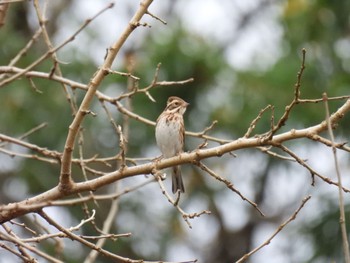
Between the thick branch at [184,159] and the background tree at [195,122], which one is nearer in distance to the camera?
the thick branch at [184,159]

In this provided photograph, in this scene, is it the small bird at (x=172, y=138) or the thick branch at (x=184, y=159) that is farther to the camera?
the small bird at (x=172, y=138)

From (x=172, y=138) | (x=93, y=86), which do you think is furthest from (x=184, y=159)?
(x=172, y=138)

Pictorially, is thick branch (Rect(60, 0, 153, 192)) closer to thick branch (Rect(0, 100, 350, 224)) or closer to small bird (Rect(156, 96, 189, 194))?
thick branch (Rect(0, 100, 350, 224))

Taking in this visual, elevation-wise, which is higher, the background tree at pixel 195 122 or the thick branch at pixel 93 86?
the background tree at pixel 195 122

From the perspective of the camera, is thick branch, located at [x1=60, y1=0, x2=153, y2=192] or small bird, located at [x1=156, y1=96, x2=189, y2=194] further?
small bird, located at [x1=156, y1=96, x2=189, y2=194]

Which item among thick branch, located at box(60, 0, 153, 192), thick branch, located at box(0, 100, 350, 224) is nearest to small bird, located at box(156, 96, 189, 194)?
thick branch, located at box(0, 100, 350, 224)

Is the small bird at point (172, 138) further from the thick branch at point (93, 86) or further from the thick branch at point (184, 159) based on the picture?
the thick branch at point (93, 86)

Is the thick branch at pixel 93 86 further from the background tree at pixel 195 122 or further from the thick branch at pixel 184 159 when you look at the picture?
the background tree at pixel 195 122

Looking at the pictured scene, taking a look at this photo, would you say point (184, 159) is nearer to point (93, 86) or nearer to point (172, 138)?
point (93, 86)

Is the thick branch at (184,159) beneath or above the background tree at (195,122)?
beneath

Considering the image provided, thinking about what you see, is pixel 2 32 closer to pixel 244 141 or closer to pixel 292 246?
pixel 292 246

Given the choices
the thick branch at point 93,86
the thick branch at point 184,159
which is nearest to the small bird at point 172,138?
the thick branch at point 184,159

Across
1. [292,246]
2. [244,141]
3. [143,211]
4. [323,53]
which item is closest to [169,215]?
[143,211]

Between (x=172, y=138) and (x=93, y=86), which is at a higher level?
(x=172, y=138)
